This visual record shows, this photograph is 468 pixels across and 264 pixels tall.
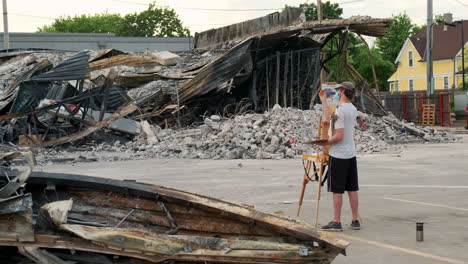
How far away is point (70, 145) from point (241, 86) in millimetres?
8941

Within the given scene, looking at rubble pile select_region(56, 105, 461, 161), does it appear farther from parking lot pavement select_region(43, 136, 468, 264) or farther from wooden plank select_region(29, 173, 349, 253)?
wooden plank select_region(29, 173, 349, 253)

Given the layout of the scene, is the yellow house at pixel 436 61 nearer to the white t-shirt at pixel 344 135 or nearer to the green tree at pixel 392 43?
the green tree at pixel 392 43

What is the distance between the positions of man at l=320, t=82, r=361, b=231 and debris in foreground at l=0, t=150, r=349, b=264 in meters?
2.09

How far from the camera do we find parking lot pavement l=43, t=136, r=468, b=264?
6875mm

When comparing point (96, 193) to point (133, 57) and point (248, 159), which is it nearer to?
point (248, 159)

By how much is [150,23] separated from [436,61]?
49.4 meters

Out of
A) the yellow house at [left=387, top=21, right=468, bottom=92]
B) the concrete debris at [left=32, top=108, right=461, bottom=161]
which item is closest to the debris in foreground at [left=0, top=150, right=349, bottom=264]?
the concrete debris at [left=32, top=108, right=461, bottom=161]

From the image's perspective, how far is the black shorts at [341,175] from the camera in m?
7.73

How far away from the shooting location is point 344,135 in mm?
7816

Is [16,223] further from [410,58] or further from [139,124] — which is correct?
[410,58]

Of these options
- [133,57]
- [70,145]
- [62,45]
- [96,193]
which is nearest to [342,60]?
[133,57]

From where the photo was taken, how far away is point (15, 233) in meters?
4.97

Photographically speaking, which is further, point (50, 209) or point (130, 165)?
point (130, 165)

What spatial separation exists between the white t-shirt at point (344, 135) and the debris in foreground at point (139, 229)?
2.20 metres
